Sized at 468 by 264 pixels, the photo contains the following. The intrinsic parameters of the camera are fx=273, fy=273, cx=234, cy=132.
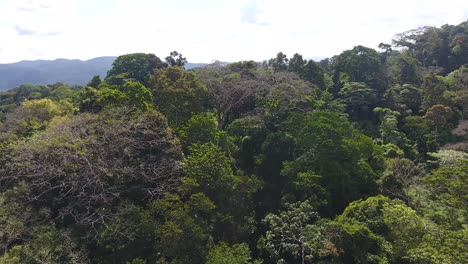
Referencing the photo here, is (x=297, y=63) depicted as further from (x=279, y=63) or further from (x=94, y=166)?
(x=94, y=166)

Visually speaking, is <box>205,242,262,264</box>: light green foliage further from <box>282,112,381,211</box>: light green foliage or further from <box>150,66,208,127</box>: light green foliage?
<box>150,66,208,127</box>: light green foliage

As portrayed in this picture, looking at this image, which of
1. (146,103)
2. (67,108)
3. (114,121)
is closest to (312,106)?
(146,103)

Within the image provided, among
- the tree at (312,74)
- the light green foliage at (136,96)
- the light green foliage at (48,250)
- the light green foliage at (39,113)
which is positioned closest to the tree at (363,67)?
the tree at (312,74)

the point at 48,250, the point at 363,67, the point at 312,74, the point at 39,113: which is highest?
the point at 363,67

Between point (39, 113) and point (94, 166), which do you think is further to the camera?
point (39, 113)

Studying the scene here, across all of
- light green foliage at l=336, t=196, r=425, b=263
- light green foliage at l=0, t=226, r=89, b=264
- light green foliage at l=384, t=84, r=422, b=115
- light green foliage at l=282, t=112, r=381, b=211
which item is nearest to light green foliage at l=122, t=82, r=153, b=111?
light green foliage at l=0, t=226, r=89, b=264

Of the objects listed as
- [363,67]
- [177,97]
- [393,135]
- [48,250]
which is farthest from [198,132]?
[363,67]

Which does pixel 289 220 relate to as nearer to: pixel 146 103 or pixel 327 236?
pixel 327 236
